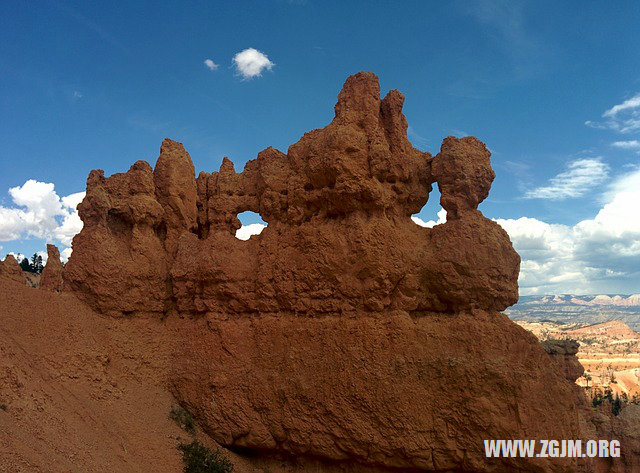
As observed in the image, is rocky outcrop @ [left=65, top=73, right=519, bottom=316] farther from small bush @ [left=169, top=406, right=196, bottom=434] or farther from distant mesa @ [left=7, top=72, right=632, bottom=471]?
small bush @ [left=169, top=406, right=196, bottom=434]

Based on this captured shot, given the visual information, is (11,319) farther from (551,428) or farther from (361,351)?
(551,428)

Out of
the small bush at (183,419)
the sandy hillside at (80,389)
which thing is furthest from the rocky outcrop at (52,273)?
the small bush at (183,419)

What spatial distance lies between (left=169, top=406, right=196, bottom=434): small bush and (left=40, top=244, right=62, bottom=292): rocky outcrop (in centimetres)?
710

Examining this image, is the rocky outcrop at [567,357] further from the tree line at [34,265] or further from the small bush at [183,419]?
the tree line at [34,265]

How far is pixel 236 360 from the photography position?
→ 13023mm

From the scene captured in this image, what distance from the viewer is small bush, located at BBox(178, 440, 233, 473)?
1138 centimetres

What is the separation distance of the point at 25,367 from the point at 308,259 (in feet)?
24.0

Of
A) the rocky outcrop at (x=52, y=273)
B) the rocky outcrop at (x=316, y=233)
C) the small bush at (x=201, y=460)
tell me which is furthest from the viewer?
the rocky outcrop at (x=52, y=273)

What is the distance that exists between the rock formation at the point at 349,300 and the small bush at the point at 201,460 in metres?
0.77

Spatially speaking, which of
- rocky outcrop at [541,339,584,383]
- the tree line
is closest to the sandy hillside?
rocky outcrop at [541,339,584,383]

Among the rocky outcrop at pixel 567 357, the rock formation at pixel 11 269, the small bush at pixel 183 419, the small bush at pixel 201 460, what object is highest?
the rock formation at pixel 11 269

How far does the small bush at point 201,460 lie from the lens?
11.4 meters

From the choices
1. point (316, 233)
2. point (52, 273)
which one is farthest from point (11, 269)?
point (316, 233)

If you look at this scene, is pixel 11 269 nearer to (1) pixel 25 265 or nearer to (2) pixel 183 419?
(2) pixel 183 419
